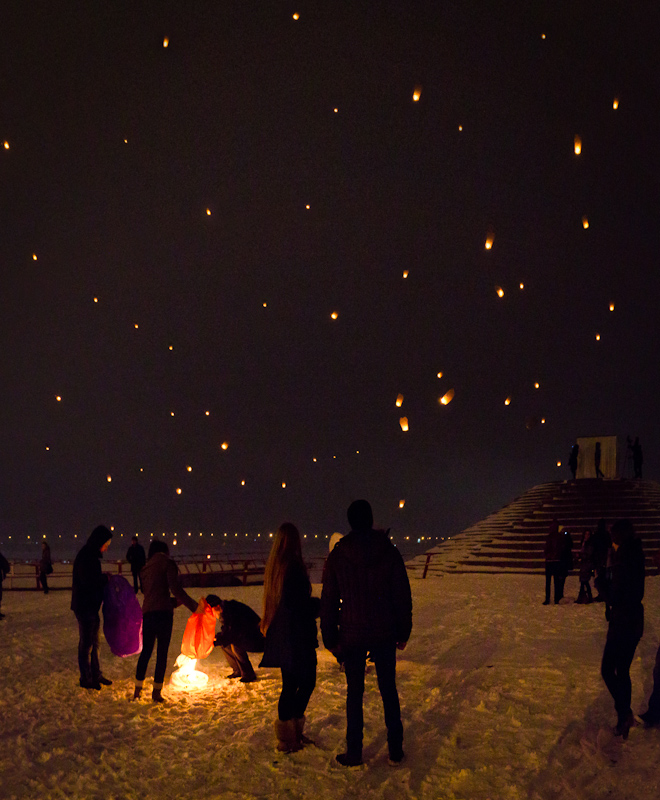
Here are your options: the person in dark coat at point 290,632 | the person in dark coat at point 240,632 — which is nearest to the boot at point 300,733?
the person in dark coat at point 290,632

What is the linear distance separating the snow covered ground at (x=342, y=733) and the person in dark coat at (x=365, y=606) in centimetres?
59

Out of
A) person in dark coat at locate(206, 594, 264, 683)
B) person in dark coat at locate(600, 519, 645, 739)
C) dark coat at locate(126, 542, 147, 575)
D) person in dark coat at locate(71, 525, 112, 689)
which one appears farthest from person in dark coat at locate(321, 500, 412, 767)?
dark coat at locate(126, 542, 147, 575)

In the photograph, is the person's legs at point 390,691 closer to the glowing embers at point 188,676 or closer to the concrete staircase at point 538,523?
the glowing embers at point 188,676

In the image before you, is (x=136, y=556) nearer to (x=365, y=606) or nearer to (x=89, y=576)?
(x=89, y=576)

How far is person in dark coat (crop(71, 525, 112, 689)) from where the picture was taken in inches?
259

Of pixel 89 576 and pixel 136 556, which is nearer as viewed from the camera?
pixel 89 576

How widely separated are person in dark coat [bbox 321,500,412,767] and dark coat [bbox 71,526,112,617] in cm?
309

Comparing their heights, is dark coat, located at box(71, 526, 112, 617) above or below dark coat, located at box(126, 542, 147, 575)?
above

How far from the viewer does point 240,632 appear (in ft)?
21.5

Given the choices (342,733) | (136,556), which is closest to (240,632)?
(342,733)

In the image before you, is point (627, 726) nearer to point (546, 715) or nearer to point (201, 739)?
point (546, 715)

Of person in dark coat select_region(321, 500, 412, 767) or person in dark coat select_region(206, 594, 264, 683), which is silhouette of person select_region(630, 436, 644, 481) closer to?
person in dark coat select_region(206, 594, 264, 683)

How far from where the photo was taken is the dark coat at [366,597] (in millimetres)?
4293

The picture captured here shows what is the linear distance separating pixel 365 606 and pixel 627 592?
200 centimetres
